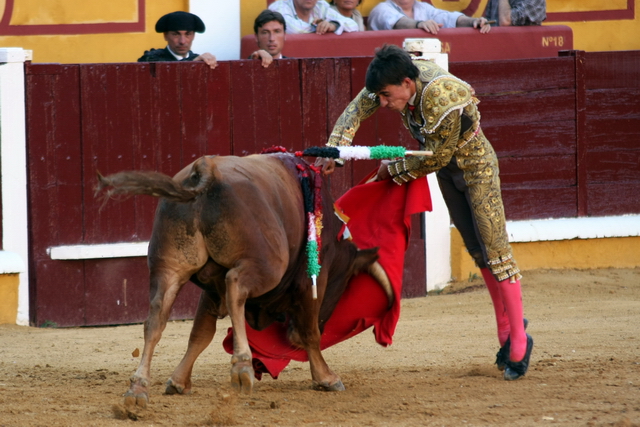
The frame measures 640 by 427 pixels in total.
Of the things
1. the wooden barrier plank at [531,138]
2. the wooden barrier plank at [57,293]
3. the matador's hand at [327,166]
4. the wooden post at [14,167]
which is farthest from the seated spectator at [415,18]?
the matador's hand at [327,166]

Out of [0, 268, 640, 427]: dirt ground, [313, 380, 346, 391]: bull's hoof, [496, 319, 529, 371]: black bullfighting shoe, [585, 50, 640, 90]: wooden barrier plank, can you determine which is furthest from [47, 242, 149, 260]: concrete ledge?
[585, 50, 640, 90]: wooden barrier plank

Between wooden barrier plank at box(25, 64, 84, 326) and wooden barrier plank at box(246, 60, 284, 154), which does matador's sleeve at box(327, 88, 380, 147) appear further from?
wooden barrier plank at box(25, 64, 84, 326)

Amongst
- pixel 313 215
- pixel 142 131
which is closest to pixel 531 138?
pixel 142 131

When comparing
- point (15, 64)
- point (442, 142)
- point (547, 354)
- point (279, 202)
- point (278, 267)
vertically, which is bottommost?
point (547, 354)

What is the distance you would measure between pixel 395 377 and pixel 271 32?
3020 millimetres

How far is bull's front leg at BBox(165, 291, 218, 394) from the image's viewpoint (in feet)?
12.5

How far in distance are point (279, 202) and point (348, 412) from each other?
Result: 33.0 inches

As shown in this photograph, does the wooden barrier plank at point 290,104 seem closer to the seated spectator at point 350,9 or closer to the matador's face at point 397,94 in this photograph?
the seated spectator at point 350,9

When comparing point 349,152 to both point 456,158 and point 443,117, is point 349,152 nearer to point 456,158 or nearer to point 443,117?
point 443,117

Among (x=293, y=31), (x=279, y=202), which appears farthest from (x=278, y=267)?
(x=293, y=31)

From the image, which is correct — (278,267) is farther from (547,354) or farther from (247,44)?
(247,44)

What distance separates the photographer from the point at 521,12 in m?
7.68

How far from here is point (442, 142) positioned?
3842 mm

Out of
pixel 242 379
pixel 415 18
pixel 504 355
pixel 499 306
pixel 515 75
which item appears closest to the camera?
pixel 242 379
